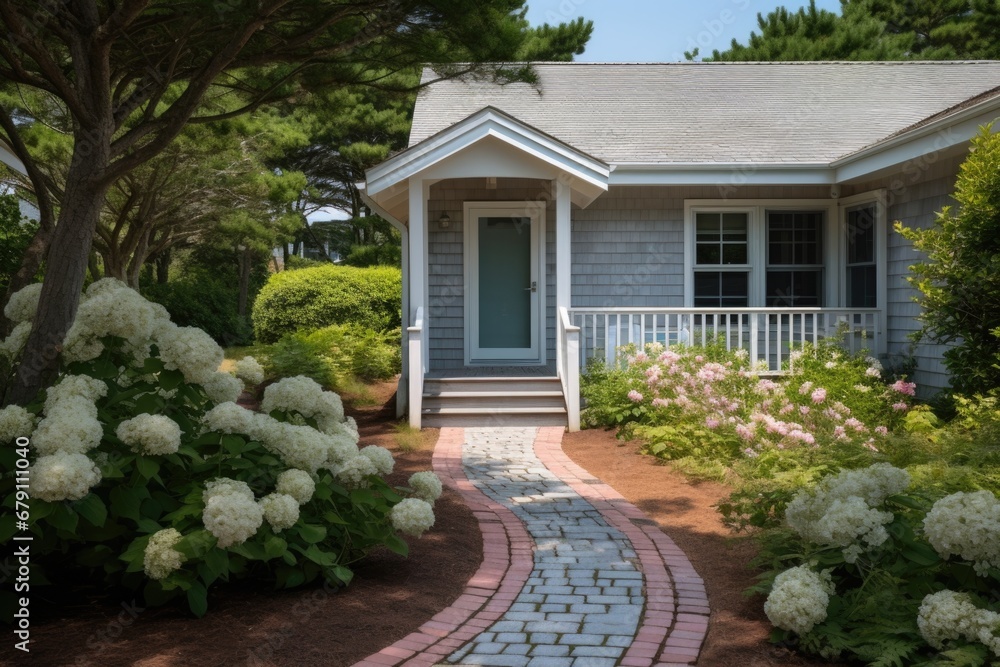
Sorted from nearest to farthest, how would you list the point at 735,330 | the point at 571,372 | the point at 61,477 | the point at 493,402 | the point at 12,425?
the point at 61,477, the point at 12,425, the point at 571,372, the point at 493,402, the point at 735,330

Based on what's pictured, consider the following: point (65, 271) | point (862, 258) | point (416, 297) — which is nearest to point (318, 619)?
point (65, 271)

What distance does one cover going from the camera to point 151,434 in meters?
3.91

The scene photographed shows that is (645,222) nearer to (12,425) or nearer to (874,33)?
(12,425)

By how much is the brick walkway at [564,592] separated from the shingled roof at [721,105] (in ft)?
19.2

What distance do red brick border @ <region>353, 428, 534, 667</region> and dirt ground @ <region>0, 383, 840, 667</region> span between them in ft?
0.24

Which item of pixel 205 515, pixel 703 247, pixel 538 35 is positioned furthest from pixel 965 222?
pixel 538 35

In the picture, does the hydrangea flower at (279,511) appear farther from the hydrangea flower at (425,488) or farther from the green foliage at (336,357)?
the green foliage at (336,357)

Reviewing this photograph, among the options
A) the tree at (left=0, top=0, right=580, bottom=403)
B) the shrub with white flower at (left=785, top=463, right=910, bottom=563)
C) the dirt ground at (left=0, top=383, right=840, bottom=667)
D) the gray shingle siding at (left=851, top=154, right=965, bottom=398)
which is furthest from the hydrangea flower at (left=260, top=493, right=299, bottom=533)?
the gray shingle siding at (left=851, top=154, right=965, bottom=398)

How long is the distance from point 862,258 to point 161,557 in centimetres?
1034

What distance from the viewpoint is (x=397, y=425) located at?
1044cm

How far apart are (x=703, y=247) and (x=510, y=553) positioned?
782 centimetres

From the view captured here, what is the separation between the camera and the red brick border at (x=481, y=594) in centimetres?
386

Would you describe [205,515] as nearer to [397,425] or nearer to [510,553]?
[510,553]

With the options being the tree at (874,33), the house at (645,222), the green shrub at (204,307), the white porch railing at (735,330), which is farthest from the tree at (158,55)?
the tree at (874,33)
